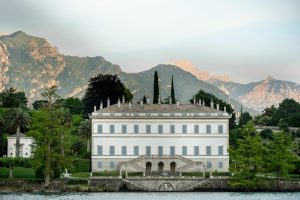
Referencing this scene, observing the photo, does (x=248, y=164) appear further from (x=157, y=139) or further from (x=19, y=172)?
(x=19, y=172)

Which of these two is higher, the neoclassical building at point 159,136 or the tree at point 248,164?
the neoclassical building at point 159,136

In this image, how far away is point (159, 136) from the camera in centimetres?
8656

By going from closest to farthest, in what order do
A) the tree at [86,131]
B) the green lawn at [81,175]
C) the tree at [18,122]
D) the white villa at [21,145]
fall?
the green lawn at [81,175] < the tree at [18,122] < the tree at [86,131] < the white villa at [21,145]

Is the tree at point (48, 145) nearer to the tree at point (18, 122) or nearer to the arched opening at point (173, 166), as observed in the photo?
the arched opening at point (173, 166)

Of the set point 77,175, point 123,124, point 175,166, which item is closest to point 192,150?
point 175,166

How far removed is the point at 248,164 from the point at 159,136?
15.9 meters

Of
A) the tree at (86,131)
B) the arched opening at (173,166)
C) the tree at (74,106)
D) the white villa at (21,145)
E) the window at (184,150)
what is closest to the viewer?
the arched opening at (173,166)

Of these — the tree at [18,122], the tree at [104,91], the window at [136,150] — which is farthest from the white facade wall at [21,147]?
the window at [136,150]

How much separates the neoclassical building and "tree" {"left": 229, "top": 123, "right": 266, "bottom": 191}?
32.6 ft

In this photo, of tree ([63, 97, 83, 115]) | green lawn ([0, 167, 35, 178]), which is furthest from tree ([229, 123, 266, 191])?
tree ([63, 97, 83, 115])

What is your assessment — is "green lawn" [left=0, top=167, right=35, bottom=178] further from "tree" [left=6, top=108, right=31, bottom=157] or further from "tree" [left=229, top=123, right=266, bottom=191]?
"tree" [left=229, top=123, right=266, bottom=191]

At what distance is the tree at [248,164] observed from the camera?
2849 inches

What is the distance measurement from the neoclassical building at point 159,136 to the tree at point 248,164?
9939 mm

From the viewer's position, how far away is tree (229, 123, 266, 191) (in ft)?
237
